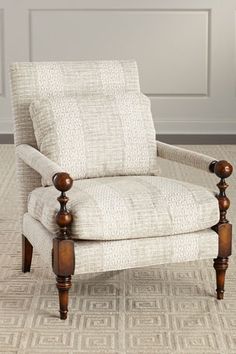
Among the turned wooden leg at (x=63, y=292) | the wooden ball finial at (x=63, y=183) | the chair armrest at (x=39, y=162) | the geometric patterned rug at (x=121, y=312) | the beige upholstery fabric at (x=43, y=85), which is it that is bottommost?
the geometric patterned rug at (x=121, y=312)

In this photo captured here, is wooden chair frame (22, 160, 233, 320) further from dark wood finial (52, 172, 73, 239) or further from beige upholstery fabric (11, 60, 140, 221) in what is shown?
beige upholstery fabric (11, 60, 140, 221)

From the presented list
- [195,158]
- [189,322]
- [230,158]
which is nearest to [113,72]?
[195,158]

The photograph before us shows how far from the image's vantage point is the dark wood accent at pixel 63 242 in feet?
8.70

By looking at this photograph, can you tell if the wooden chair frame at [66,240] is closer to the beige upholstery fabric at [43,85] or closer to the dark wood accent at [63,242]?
the dark wood accent at [63,242]

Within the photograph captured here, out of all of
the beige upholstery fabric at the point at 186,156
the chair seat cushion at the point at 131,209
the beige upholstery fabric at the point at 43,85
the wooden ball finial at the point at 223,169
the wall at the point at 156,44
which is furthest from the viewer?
the wall at the point at 156,44

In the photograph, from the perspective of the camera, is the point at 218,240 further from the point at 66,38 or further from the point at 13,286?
the point at 66,38

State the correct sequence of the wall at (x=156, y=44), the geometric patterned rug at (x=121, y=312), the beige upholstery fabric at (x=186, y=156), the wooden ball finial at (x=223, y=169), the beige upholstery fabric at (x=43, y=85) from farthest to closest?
the wall at (x=156, y=44)
the beige upholstery fabric at (x=43, y=85)
the beige upholstery fabric at (x=186, y=156)
the wooden ball finial at (x=223, y=169)
the geometric patterned rug at (x=121, y=312)

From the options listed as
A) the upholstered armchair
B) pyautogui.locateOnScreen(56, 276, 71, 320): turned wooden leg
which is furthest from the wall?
pyautogui.locateOnScreen(56, 276, 71, 320): turned wooden leg

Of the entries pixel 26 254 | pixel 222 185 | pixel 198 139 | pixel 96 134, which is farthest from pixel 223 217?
pixel 198 139

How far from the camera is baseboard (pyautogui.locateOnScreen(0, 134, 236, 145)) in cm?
614

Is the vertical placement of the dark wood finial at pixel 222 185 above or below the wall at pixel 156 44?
below

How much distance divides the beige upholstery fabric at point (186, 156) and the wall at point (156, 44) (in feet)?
9.89

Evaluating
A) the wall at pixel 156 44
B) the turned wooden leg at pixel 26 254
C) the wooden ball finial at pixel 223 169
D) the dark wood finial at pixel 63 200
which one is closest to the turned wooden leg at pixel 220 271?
the wooden ball finial at pixel 223 169

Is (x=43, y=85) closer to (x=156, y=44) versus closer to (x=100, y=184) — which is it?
(x=100, y=184)
